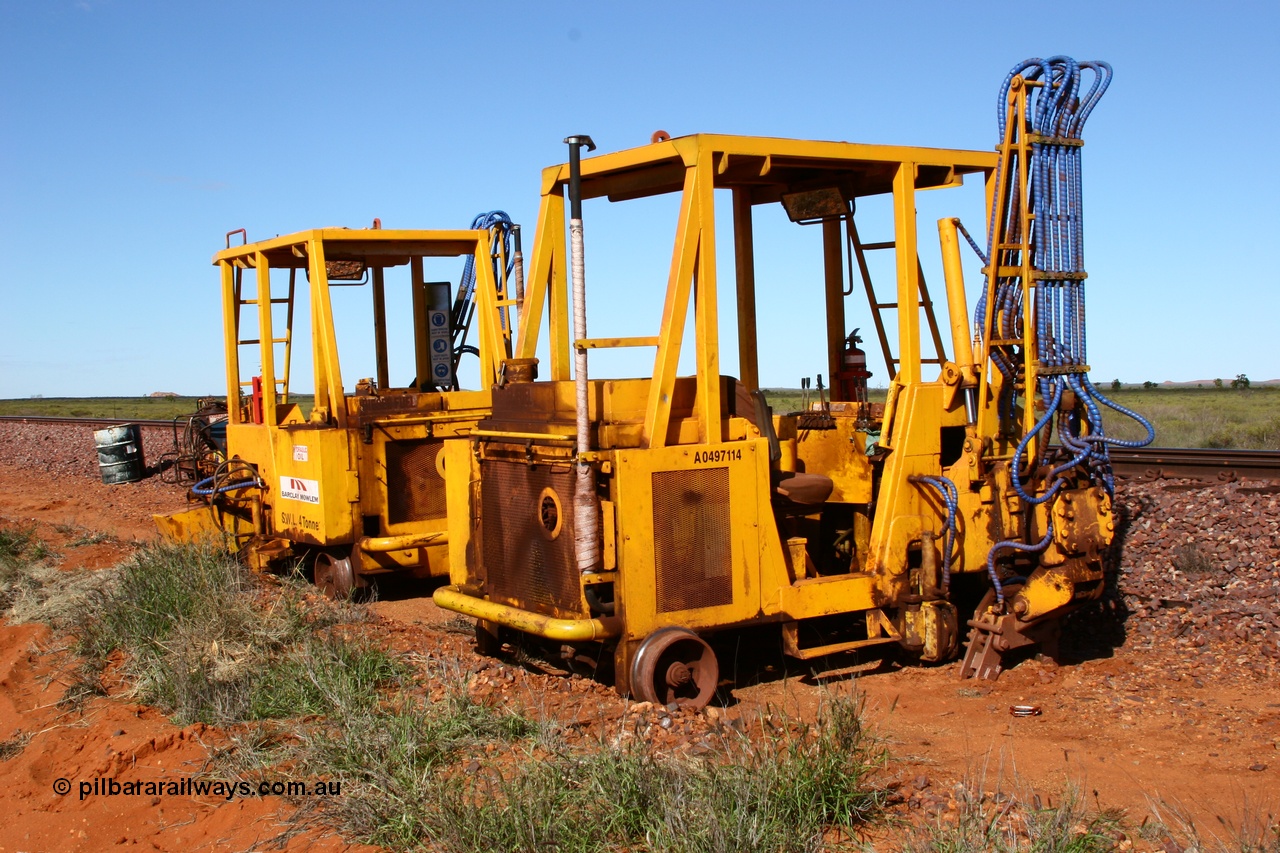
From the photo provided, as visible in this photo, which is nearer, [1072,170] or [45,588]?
[1072,170]

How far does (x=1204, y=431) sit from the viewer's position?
20609 millimetres

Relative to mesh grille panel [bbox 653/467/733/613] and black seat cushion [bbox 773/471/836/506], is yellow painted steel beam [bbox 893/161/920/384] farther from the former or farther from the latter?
mesh grille panel [bbox 653/467/733/613]

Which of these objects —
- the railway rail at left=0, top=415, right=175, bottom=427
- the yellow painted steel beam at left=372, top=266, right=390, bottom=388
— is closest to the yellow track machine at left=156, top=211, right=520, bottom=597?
the yellow painted steel beam at left=372, top=266, right=390, bottom=388

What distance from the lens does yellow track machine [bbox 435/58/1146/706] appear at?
5.90m

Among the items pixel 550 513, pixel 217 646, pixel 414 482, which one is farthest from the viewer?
pixel 414 482

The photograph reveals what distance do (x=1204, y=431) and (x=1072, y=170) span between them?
1512 centimetres

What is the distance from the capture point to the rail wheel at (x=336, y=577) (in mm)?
9359

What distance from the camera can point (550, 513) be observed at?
616 cm

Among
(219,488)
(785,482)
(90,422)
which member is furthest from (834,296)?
(90,422)

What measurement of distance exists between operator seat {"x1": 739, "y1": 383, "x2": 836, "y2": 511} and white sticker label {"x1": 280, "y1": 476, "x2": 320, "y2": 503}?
394cm

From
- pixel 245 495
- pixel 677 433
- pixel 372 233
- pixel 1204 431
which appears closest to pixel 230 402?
pixel 245 495

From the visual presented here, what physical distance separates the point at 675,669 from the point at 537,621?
2.36 ft

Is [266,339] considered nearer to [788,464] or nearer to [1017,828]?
[788,464]

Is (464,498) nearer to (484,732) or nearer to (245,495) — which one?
(484,732)
